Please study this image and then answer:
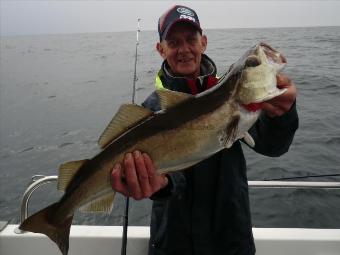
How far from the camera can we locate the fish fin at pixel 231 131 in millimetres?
2291

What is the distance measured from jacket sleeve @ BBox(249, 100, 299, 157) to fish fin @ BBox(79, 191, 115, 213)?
1.25 meters

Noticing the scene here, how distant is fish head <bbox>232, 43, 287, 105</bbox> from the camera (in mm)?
2248

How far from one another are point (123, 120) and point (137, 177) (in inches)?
16.0

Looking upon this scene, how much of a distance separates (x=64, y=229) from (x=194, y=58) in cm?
184

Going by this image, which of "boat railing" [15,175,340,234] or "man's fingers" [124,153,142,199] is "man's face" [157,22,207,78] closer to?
"man's fingers" [124,153,142,199]

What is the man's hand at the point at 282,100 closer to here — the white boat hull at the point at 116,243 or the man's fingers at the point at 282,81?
the man's fingers at the point at 282,81

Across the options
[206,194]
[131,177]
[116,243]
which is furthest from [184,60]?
[116,243]

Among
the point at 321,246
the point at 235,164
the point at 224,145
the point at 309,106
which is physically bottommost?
the point at 309,106

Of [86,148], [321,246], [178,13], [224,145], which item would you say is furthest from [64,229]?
[86,148]

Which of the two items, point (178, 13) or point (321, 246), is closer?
point (178, 13)

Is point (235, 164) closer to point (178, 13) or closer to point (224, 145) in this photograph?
point (224, 145)

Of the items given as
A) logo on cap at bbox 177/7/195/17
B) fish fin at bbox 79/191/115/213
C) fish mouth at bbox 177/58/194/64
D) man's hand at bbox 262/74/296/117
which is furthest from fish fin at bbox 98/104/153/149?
logo on cap at bbox 177/7/195/17

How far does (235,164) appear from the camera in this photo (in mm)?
3010

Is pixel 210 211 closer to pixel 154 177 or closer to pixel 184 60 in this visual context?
pixel 154 177
